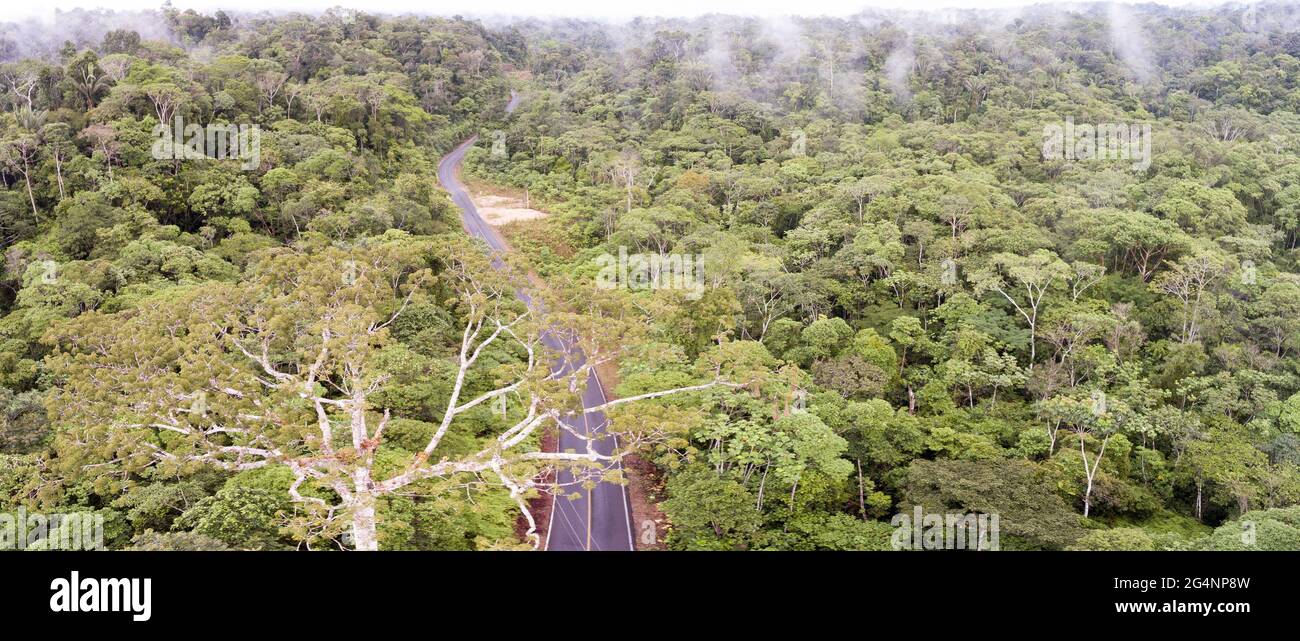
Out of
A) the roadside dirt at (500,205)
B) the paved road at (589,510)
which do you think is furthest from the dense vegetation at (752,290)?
the roadside dirt at (500,205)

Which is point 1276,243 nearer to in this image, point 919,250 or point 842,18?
point 919,250

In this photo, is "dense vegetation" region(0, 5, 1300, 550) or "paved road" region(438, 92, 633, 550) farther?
"paved road" region(438, 92, 633, 550)

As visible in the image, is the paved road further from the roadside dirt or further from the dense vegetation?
the roadside dirt

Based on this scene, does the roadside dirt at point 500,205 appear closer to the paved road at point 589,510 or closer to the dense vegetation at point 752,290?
the dense vegetation at point 752,290

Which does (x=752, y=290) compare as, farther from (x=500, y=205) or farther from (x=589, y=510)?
(x=500, y=205)

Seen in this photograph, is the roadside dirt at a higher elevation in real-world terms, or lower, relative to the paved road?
higher

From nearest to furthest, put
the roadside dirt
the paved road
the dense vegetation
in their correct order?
the dense vegetation, the paved road, the roadside dirt

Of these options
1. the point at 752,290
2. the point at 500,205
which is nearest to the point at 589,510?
the point at 752,290

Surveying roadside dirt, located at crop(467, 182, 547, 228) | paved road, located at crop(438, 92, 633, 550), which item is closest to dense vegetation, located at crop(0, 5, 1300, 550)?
paved road, located at crop(438, 92, 633, 550)
